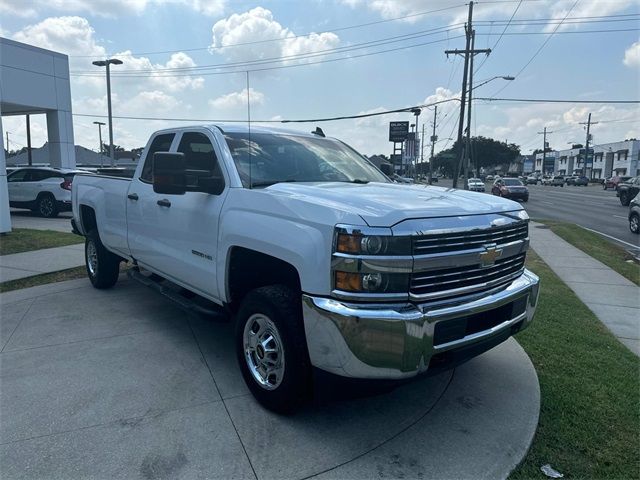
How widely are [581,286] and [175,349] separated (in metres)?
5.97

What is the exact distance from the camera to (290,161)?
167 inches

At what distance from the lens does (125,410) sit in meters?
3.43

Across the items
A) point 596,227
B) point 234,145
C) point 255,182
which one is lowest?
point 596,227

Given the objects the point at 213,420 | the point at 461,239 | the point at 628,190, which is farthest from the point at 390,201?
the point at 628,190

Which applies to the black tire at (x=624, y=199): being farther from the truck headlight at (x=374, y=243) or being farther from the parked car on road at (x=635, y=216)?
the truck headlight at (x=374, y=243)

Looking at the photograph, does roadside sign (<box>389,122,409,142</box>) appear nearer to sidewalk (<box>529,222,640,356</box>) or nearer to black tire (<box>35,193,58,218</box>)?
sidewalk (<box>529,222,640,356</box>)

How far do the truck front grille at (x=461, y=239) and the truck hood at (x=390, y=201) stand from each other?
13cm

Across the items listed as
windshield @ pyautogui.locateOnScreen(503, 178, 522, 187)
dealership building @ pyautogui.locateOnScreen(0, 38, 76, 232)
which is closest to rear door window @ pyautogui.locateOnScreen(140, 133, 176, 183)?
Answer: dealership building @ pyautogui.locateOnScreen(0, 38, 76, 232)

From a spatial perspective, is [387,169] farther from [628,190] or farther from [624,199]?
[624,199]

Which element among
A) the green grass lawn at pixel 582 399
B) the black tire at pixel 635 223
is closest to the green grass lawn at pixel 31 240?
the green grass lawn at pixel 582 399

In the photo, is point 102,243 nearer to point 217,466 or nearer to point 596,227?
point 217,466

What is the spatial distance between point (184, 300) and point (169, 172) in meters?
1.31

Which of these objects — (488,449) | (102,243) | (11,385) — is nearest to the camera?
(488,449)

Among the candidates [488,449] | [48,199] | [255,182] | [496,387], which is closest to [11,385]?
[255,182]
